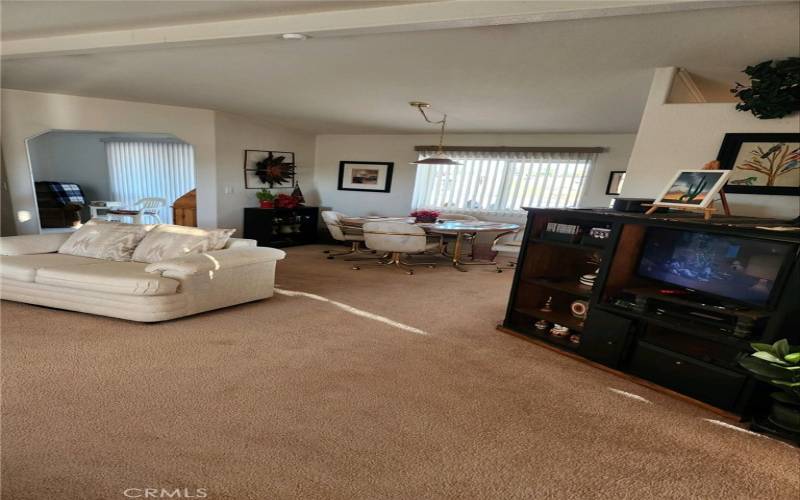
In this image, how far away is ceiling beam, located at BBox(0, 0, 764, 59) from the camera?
1.65 metres

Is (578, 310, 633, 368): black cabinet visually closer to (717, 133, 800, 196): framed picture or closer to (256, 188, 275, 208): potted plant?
(717, 133, 800, 196): framed picture

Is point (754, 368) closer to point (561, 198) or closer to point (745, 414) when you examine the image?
point (745, 414)

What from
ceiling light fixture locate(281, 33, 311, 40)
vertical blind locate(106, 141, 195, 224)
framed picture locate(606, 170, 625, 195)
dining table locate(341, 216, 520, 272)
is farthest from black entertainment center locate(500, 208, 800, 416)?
vertical blind locate(106, 141, 195, 224)

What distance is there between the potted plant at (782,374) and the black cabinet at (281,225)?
5.81m

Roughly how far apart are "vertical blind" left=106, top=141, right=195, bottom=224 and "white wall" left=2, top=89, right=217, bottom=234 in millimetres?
2421

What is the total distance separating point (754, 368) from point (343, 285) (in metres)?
3.34

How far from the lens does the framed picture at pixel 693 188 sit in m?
2.03

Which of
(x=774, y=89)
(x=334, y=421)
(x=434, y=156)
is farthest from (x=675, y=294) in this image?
(x=434, y=156)

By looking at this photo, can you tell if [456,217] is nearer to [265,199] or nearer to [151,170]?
[265,199]

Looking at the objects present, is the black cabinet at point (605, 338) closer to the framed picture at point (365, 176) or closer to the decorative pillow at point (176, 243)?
the decorative pillow at point (176, 243)

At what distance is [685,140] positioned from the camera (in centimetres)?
246

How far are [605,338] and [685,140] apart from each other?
148cm

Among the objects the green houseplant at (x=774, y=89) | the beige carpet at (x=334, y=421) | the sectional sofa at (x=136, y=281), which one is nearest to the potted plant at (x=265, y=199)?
the sectional sofa at (x=136, y=281)

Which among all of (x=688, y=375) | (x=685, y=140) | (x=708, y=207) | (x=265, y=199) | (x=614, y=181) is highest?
(x=685, y=140)
